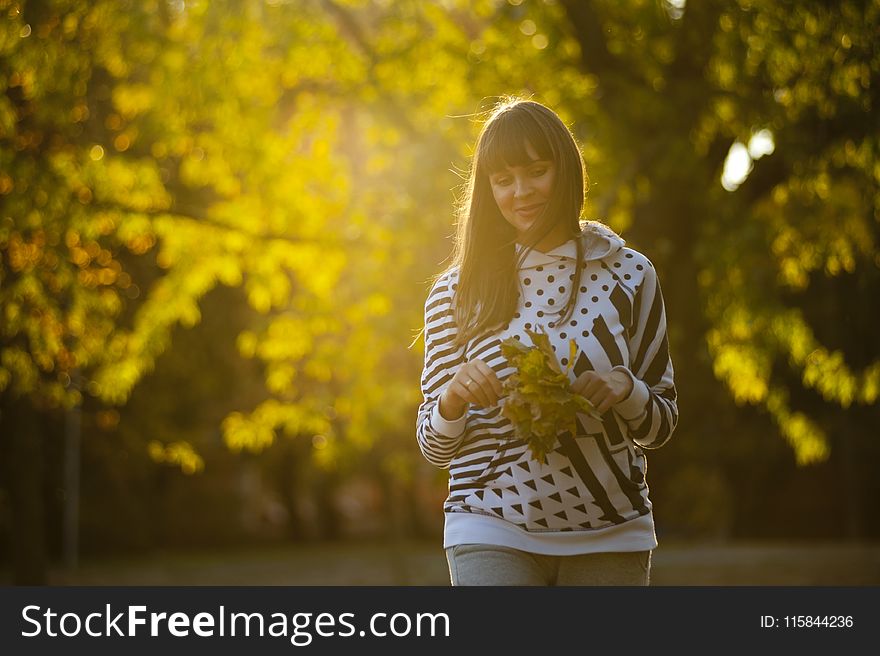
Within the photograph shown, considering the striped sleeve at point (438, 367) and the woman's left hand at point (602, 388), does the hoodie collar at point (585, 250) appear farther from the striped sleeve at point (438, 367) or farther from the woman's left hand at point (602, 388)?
the woman's left hand at point (602, 388)

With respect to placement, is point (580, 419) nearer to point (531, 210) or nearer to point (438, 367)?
point (438, 367)

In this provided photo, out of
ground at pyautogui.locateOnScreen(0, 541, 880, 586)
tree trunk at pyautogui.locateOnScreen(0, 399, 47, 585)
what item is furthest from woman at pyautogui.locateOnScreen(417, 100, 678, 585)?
ground at pyautogui.locateOnScreen(0, 541, 880, 586)

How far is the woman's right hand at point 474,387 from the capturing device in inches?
103

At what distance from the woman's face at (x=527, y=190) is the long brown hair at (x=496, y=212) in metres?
0.01

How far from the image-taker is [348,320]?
1114 cm

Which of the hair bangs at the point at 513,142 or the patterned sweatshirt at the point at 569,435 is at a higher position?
the hair bangs at the point at 513,142

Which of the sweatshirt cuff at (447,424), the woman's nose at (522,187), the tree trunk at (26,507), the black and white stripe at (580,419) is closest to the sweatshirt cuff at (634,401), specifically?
the black and white stripe at (580,419)

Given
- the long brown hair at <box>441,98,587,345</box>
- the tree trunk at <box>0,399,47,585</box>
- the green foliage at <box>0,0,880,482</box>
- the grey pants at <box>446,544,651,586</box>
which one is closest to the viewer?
the grey pants at <box>446,544,651,586</box>

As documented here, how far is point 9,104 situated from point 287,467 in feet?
76.2


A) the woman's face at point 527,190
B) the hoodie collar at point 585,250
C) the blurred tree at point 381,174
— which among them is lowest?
the hoodie collar at point 585,250

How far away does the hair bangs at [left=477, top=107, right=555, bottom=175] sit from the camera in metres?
2.80

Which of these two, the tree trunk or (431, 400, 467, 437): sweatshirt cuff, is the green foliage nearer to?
the tree trunk

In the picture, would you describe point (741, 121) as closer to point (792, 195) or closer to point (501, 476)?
point (792, 195)

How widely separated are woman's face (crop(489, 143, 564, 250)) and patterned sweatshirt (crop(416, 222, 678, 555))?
10 cm
